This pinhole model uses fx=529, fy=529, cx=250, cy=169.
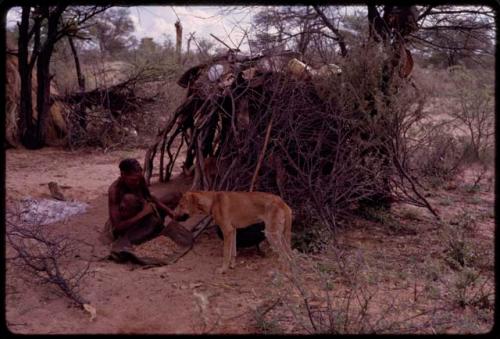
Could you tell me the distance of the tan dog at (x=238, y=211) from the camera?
5176mm

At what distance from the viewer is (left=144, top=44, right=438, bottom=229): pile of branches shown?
611 cm

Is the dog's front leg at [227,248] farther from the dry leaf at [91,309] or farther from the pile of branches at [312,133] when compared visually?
the dry leaf at [91,309]

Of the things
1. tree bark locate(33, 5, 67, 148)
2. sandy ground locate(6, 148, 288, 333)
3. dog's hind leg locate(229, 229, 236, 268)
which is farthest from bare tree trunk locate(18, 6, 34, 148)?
dog's hind leg locate(229, 229, 236, 268)

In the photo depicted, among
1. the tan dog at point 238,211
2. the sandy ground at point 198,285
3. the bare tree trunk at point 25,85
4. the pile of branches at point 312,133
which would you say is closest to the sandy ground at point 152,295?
the sandy ground at point 198,285

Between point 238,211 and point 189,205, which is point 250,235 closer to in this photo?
point 238,211

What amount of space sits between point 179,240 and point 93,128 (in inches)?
322

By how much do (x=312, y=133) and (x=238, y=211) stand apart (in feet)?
5.65

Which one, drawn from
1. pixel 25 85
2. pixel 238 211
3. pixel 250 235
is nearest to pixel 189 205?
pixel 238 211

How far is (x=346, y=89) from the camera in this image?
6145mm

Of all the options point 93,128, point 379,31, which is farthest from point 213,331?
point 93,128

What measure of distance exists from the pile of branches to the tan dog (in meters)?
0.75

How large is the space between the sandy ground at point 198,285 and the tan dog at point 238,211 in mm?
350

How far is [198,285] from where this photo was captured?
15.8ft

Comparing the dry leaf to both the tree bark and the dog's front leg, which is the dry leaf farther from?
the tree bark
